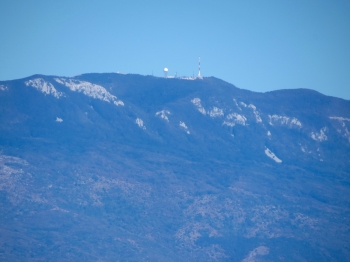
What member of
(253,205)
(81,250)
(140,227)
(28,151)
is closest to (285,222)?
(253,205)

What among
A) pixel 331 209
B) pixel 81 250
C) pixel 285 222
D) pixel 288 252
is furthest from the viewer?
pixel 331 209

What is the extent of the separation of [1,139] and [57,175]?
19921mm

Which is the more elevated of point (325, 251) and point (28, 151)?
point (28, 151)

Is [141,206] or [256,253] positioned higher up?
[141,206]

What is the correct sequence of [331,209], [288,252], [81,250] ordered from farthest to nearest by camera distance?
[331,209], [288,252], [81,250]

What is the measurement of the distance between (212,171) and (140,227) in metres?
37.5

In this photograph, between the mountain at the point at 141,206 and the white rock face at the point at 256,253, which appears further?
the white rock face at the point at 256,253

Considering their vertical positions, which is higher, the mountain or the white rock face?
the mountain

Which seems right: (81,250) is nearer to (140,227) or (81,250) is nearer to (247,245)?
(140,227)

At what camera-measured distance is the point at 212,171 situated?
19400cm

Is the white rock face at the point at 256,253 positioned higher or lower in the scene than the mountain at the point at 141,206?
lower

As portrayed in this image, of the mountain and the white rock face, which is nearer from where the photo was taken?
the mountain

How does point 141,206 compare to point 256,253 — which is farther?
point 141,206

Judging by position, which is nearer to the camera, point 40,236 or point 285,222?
point 40,236
